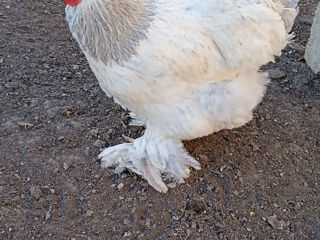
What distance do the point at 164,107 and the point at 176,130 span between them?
0.63 ft

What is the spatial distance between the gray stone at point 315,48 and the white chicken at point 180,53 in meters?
0.95

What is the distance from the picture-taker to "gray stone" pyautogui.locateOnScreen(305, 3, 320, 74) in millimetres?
4176

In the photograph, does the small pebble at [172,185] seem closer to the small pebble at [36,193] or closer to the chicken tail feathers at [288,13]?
the small pebble at [36,193]

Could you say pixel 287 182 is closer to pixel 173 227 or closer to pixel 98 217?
pixel 173 227

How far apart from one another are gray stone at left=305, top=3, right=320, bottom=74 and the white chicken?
0.95 metres

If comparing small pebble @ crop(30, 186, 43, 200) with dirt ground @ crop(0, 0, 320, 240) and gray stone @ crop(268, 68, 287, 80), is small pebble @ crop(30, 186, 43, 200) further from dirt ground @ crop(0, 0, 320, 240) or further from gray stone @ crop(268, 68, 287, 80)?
gray stone @ crop(268, 68, 287, 80)

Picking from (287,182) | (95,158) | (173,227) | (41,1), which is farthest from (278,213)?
(41,1)

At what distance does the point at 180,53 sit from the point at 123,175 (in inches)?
36.2

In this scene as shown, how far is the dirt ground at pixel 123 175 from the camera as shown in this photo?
3074 millimetres

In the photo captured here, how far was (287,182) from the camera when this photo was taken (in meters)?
3.41

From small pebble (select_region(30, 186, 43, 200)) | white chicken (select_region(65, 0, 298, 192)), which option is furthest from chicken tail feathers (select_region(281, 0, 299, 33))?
small pebble (select_region(30, 186, 43, 200))

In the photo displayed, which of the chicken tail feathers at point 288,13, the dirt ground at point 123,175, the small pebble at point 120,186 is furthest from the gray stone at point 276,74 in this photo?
the small pebble at point 120,186

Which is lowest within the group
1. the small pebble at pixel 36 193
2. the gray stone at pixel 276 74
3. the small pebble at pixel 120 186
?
the small pebble at pixel 36 193

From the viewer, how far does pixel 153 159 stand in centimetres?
337
